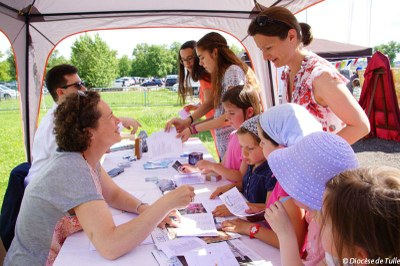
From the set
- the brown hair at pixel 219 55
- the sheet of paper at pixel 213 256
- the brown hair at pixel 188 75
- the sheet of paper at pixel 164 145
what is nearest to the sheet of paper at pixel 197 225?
the sheet of paper at pixel 213 256

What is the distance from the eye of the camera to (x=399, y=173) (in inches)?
30.7

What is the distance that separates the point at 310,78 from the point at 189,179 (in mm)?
963

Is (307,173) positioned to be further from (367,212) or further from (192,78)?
(192,78)

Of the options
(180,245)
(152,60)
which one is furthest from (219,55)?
(152,60)

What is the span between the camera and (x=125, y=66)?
38.9 meters

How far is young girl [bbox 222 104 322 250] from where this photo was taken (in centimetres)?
119

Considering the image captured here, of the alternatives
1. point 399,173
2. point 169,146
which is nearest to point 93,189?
point 399,173

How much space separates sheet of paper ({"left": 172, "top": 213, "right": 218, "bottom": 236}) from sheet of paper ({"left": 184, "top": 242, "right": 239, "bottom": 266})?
12 centimetres

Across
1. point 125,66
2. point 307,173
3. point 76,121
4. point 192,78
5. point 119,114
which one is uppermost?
point 125,66

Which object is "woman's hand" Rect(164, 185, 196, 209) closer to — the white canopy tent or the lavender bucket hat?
the lavender bucket hat

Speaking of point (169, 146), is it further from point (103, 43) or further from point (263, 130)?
point (103, 43)

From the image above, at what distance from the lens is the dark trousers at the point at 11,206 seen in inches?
67.4

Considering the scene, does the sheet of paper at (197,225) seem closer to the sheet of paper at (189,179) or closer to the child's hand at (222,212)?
the child's hand at (222,212)

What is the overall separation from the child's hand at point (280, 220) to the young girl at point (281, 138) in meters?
0.07
